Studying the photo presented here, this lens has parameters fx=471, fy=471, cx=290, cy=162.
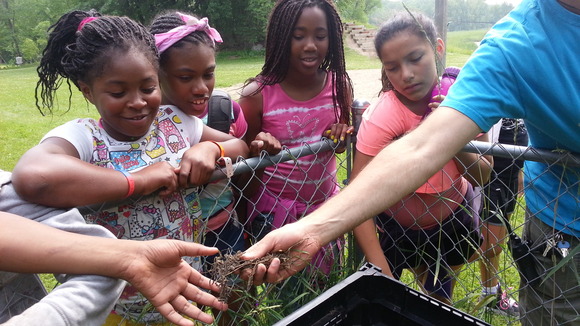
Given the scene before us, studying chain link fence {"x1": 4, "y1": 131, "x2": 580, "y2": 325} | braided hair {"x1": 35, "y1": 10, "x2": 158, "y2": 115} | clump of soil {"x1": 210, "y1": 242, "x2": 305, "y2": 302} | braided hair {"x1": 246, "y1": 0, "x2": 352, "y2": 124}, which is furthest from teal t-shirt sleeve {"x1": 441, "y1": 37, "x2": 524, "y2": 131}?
braided hair {"x1": 35, "y1": 10, "x2": 158, "y2": 115}

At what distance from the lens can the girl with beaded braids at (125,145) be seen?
5.21 ft

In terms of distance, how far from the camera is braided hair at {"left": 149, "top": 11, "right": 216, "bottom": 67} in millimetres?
2137

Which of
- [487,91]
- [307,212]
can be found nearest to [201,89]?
[307,212]

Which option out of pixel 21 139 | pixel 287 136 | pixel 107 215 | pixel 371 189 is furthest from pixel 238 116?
pixel 21 139

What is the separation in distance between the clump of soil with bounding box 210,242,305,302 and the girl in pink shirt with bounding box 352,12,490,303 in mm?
912

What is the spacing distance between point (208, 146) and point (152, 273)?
0.66m

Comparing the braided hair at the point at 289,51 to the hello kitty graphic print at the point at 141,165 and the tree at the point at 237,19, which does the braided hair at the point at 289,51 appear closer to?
the hello kitty graphic print at the point at 141,165

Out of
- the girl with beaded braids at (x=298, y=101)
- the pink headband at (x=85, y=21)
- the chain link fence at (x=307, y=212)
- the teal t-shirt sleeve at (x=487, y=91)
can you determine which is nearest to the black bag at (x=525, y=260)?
the chain link fence at (x=307, y=212)

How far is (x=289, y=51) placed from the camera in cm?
255

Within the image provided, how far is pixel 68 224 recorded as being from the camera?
4.16 feet

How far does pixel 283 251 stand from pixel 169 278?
0.33 m

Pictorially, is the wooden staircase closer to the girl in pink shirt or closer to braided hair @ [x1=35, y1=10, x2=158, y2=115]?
the girl in pink shirt

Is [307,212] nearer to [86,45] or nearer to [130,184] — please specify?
[130,184]

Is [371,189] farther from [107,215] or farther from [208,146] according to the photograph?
[107,215]
